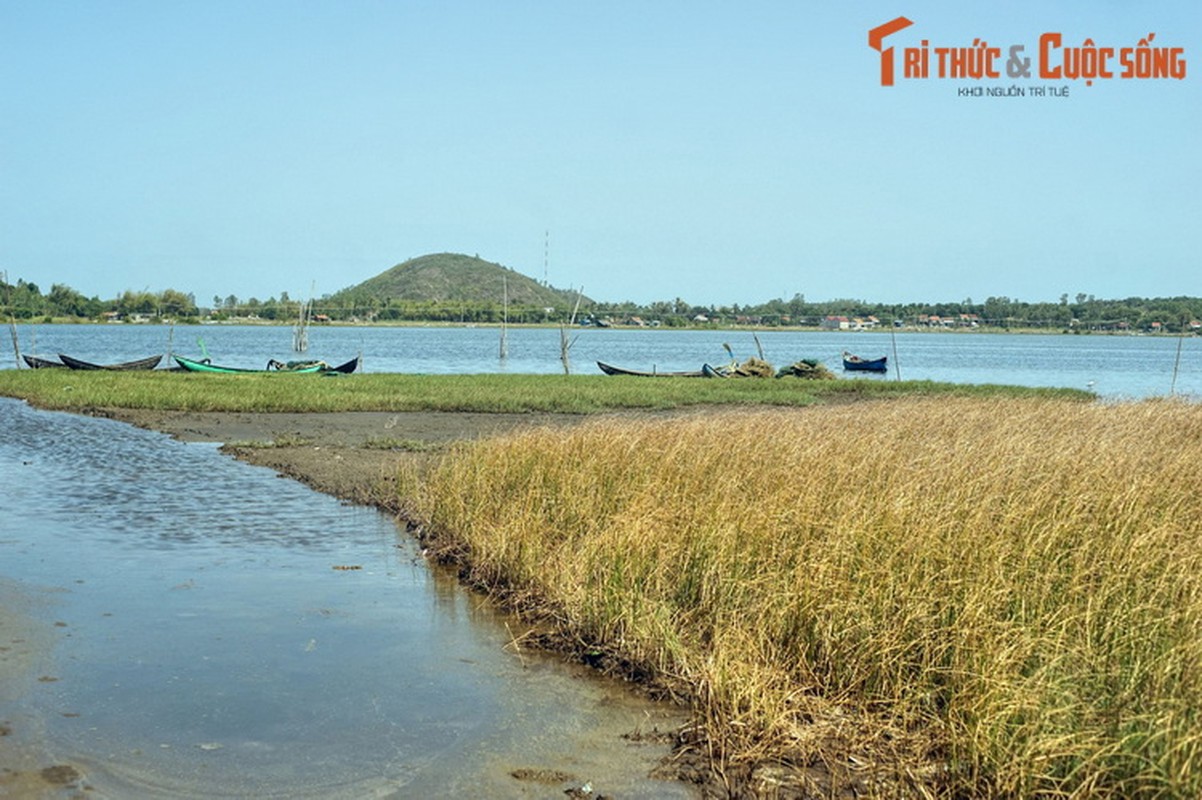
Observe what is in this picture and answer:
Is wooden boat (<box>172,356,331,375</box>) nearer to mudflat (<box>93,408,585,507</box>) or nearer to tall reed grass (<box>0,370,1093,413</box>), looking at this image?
tall reed grass (<box>0,370,1093,413</box>)

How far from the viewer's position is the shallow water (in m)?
6.86

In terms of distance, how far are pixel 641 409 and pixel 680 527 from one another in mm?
21329

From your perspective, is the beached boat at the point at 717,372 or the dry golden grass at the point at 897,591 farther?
the beached boat at the point at 717,372

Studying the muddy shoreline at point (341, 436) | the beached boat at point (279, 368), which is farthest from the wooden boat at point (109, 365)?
the muddy shoreline at point (341, 436)

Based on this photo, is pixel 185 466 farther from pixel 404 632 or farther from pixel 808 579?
pixel 808 579

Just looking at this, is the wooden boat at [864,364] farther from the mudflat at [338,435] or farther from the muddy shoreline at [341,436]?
the mudflat at [338,435]

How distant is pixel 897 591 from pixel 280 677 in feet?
15.6

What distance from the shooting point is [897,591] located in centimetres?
809

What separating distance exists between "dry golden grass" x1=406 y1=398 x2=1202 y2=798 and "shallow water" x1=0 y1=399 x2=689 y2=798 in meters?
0.75

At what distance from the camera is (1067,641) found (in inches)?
288

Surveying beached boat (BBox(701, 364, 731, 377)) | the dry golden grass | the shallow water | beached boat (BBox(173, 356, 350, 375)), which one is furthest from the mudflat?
beached boat (BBox(701, 364, 731, 377))

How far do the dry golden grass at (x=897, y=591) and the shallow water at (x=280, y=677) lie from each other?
747 mm

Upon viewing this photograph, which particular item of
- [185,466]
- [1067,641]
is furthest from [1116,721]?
[185,466]

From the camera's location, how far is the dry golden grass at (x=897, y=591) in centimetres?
624
